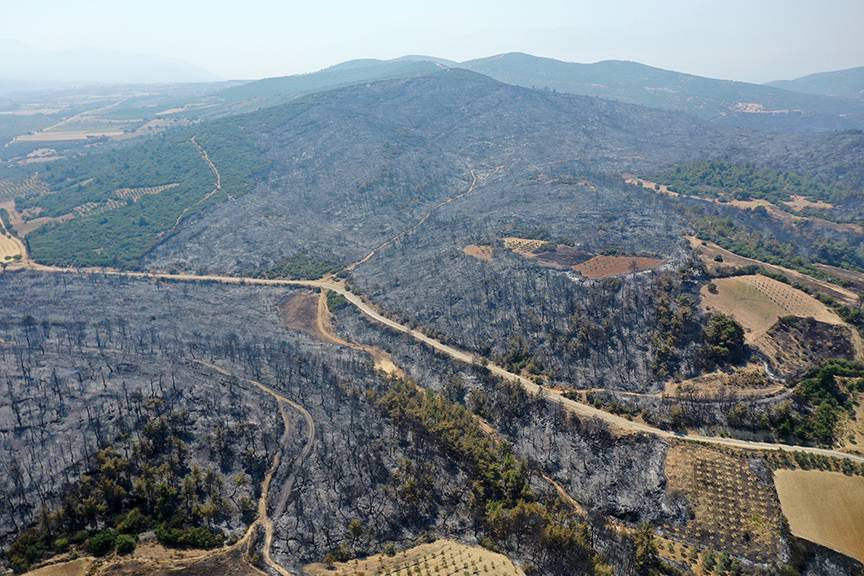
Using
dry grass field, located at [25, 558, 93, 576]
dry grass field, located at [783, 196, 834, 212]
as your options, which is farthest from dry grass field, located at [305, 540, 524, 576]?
dry grass field, located at [783, 196, 834, 212]

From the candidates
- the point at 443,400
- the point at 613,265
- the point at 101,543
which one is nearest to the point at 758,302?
the point at 613,265

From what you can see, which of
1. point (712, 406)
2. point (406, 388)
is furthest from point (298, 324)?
point (712, 406)

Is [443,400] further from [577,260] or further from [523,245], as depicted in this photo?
[523,245]

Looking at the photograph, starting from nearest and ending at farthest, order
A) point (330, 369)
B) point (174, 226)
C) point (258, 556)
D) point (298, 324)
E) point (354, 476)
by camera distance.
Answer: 1. point (258, 556)
2. point (354, 476)
3. point (330, 369)
4. point (298, 324)
5. point (174, 226)

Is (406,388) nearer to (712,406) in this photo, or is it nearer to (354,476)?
(354,476)

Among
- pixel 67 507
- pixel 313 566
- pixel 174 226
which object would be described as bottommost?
pixel 313 566

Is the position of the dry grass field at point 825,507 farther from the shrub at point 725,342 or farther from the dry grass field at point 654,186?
the dry grass field at point 654,186

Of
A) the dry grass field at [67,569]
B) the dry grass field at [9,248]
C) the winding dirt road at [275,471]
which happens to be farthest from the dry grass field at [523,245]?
the dry grass field at [9,248]

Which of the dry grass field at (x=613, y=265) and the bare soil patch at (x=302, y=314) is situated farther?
the bare soil patch at (x=302, y=314)
